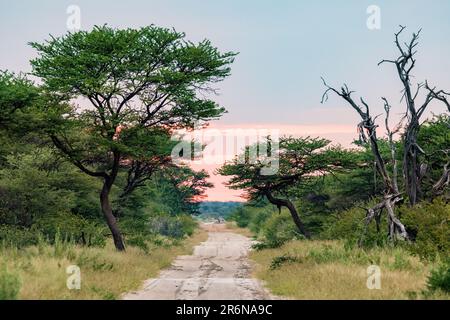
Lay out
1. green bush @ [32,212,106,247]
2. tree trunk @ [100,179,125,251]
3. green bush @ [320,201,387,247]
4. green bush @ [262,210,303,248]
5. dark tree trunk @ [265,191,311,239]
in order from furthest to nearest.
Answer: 1. green bush @ [262,210,303,248]
2. dark tree trunk @ [265,191,311,239]
3. tree trunk @ [100,179,125,251]
4. green bush @ [32,212,106,247]
5. green bush @ [320,201,387,247]

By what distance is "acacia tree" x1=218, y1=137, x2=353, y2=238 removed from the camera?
37.1 m

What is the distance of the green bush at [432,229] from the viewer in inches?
715

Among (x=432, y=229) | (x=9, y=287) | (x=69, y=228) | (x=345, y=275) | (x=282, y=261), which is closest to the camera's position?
(x=9, y=287)

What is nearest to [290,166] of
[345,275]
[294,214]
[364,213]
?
[294,214]

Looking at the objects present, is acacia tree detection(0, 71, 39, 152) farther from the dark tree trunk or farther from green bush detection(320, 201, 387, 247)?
the dark tree trunk

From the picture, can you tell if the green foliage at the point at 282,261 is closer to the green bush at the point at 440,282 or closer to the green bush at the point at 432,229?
the green bush at the point at 432,229

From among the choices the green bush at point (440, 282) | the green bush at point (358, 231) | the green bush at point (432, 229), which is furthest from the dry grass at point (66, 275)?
the green bush at point (432, 229)

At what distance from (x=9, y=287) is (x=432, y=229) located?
14.0m

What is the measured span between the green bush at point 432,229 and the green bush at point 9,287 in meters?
12.1

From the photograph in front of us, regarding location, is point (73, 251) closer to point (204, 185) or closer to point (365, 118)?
point (365, 118)

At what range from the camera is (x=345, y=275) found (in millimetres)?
15570

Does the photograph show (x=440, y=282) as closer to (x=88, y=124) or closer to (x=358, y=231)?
(x=358, y=231)

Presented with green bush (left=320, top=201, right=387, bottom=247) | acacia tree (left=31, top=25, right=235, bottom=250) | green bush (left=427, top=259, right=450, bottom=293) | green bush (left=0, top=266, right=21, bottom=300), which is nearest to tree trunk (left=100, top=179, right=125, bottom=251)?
acacia tree (left=31, top=25, right=235, bottom=250)

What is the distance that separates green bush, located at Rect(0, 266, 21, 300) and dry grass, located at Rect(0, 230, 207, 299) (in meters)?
0.25
